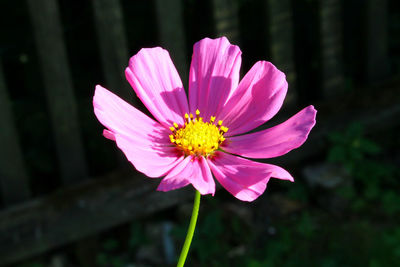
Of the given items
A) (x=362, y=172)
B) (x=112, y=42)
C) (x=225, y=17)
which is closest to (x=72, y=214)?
(x=112, y=42)

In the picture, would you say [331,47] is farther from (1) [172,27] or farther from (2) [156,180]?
(2) [156,180]

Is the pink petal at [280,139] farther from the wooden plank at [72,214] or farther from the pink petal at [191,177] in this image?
the wooden plank at [72,214]

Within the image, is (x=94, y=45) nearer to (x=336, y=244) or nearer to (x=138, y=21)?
(x=138, y=21)

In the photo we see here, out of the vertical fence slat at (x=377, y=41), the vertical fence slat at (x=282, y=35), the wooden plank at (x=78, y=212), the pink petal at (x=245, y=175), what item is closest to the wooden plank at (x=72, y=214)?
the wooden plank at (x=78, y=212)

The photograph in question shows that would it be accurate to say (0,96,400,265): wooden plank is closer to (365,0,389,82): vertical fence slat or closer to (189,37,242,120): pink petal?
(365,0,389,82): vertical fence slat

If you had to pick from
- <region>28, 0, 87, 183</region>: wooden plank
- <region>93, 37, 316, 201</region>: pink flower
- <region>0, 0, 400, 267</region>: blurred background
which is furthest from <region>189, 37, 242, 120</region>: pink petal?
<region>28, 0, 87, 183</region>: wooden plank
